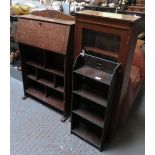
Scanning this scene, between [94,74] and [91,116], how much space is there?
1.36 ft

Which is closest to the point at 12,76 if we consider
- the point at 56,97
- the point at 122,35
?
the point at 56,97

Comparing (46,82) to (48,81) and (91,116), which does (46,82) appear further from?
(91,116)

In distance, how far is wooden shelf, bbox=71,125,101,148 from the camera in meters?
1.65

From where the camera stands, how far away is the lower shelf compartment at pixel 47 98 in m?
1.99

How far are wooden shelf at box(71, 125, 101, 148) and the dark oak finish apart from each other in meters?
0.31

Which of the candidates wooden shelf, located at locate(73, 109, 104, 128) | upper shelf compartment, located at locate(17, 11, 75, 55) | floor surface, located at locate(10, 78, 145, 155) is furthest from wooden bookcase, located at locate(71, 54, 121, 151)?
upper shelf compartment, located at locate(17, 11, 75, 55)

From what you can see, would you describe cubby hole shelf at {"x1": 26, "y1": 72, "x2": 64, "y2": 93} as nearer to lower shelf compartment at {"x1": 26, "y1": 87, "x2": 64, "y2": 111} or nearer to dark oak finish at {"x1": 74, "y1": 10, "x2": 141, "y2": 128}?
lower shelf compartment at {"x1": 26, "y1": 87, "x2": 64, "y2": 111}

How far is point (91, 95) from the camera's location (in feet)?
5.02

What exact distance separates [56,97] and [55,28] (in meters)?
0.87

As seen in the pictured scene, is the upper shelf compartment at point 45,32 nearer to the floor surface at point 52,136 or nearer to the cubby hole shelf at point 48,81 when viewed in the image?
the cubby hole shelf at point 48,81

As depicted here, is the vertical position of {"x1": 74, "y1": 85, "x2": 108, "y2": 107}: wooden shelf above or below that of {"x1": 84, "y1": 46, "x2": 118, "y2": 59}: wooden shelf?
below

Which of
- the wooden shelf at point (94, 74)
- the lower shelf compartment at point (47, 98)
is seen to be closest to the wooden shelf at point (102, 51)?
the wooden shelf at point (94, 74)
